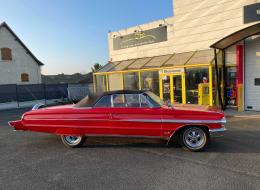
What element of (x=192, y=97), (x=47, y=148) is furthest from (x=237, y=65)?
(x=47, y=148)

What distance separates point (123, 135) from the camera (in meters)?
5.95

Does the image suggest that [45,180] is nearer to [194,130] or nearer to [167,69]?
[194,130]

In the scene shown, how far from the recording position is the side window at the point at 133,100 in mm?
5926

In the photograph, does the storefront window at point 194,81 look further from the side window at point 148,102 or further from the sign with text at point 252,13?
the side window at point 148,102

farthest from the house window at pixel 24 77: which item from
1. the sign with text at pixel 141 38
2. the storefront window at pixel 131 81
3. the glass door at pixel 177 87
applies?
the glass door at pixel 177 87

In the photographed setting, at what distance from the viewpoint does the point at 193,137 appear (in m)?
5.66

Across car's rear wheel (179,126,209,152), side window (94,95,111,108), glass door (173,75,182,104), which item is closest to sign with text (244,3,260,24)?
glass door (173,75,182,104)

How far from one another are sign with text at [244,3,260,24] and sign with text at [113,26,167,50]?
16.3 feet

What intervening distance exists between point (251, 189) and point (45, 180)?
11.8 ft

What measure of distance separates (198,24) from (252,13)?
2.88 meters

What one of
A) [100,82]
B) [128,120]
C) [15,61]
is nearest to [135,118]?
[128,120]

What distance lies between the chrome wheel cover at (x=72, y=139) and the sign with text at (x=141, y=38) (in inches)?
410

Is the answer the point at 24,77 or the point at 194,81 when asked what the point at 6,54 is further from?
the point at 194,81

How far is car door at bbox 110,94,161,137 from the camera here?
5.73 m
